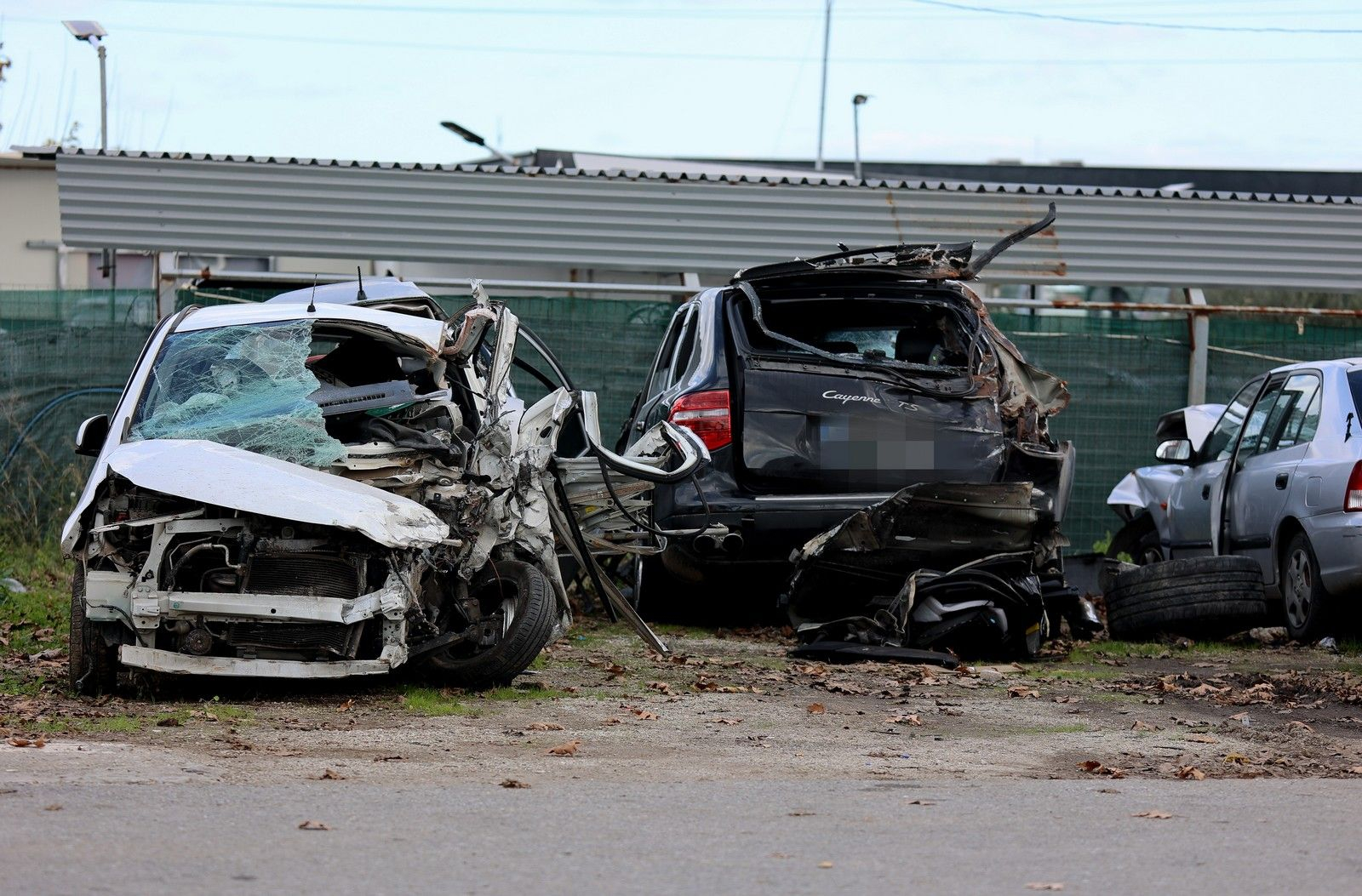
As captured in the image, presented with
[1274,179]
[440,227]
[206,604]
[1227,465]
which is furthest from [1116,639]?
[1274,179]

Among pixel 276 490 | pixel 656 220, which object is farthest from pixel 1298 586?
pixel 656 220

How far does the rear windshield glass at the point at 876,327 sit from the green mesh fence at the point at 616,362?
421 cm

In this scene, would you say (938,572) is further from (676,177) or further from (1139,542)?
(676,177)

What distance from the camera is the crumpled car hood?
6578 millimetres

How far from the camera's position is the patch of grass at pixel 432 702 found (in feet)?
22.5

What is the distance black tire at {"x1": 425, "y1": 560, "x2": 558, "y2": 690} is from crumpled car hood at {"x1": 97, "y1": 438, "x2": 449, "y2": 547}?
55cm

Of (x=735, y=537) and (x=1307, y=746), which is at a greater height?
(x=735, y=537)

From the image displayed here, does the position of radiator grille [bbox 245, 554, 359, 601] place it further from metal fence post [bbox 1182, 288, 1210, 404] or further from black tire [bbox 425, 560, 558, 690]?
metal fence post [bbox 1182, 288, 1210, 404]

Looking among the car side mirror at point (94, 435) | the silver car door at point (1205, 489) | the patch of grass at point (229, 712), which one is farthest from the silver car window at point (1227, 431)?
the car side mirror at point (94, 435)

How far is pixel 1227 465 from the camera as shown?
34.6ft

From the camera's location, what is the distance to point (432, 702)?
7074mm

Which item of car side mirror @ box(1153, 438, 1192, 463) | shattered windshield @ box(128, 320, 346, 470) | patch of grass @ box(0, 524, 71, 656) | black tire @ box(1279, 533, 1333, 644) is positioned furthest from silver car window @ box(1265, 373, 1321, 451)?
patch of grass @ box(0, 524, 71, 656)

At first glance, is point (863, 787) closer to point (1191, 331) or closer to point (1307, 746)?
point (1307, 746)

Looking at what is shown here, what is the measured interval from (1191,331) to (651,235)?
474 centimetres
